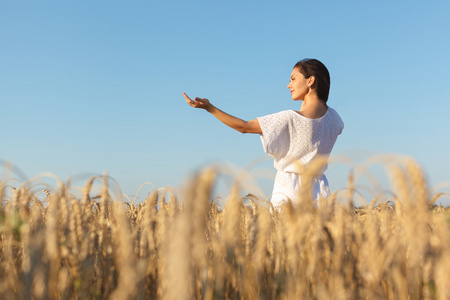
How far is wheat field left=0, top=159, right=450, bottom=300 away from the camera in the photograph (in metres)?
1.22

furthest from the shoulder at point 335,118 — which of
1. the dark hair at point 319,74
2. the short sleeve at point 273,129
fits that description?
the short sleeve at point 273,129

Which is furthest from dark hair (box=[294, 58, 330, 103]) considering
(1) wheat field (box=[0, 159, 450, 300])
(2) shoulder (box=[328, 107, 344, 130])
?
(1) wheat field (box=[0, 159, 450, 300])

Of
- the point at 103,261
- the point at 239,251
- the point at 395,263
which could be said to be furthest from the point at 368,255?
the point at 103,261

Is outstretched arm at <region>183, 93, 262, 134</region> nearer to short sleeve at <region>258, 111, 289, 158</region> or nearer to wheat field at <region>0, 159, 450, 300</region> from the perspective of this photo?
short sleeve at <region>258, 111, 289, 158</region>

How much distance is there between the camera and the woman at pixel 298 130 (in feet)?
12.2

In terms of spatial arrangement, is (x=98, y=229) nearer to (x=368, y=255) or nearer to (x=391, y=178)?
(x=368, y=255)

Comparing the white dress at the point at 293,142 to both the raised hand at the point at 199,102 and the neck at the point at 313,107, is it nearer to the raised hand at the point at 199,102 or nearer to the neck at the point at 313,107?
the neck at the point at 313,107

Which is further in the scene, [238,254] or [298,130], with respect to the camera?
[298,130]

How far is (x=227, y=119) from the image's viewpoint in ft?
12.0

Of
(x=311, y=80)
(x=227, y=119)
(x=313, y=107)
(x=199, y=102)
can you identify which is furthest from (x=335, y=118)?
(x=199, y=102)

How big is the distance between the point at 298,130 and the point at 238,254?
2.39m

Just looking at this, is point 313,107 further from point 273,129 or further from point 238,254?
point 238,254

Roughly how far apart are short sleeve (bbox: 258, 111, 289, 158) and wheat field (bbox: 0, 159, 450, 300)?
1.84 meters

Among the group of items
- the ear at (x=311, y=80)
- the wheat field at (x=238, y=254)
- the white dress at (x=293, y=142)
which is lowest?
the wheat field at (x=238, y=254)
